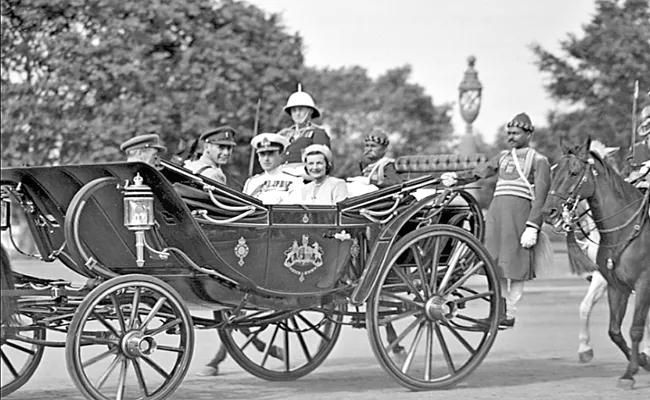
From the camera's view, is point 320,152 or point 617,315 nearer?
point 320,152

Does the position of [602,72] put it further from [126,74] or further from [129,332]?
[129,332]

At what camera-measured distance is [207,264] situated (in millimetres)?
7465

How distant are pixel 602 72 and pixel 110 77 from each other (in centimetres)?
1960

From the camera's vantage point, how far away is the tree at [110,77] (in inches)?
1064

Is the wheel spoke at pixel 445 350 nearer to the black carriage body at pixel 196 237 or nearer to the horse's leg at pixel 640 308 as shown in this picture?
the black carriage body at pixel 196 237

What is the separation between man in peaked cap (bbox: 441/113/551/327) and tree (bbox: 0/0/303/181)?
60.5 ft

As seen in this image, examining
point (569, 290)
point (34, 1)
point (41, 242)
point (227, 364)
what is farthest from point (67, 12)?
point (41, 242)

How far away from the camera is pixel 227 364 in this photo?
33.8ft

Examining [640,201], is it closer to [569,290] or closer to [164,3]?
[569,290]

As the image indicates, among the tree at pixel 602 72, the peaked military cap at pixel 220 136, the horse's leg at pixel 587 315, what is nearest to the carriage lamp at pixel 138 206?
the peaked military cap at pixel 220 136

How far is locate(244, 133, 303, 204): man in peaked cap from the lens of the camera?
8.86 metres

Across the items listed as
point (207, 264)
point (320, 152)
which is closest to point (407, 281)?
point (320, 152)

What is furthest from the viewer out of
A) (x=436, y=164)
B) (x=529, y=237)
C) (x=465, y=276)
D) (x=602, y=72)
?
(x=602, y=72)

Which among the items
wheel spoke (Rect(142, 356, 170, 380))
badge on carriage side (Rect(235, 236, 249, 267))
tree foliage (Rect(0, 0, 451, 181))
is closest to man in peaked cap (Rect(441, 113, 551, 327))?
badge on carriage side (Rect(235, 236, 249, 267))
